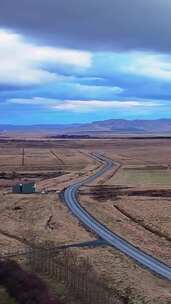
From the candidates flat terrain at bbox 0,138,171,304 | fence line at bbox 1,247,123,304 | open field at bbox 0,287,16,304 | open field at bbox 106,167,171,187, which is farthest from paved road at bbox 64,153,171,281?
open field at bbox 106,167,171,187

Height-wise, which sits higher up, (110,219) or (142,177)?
(142,177)

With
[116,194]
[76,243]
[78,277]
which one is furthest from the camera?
[116,194]

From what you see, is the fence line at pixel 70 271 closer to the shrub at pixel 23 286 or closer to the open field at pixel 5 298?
the shrub at pixel 23 286

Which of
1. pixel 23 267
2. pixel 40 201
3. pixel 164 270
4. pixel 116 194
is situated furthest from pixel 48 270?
pixel 116 194

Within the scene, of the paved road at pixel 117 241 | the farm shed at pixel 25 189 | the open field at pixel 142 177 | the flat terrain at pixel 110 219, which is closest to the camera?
the flat terrain at pixel 110 219

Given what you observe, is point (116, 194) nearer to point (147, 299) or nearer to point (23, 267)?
point (23, 267)

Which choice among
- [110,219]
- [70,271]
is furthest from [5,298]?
[110,219]

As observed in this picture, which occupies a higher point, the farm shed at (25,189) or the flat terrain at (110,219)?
the farm shed at (25,189)

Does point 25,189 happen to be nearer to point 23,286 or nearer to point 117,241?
point 117,241

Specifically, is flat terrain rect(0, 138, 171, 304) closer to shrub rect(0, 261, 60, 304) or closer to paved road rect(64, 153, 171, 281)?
paved road rect(64, 153, 171, 281)

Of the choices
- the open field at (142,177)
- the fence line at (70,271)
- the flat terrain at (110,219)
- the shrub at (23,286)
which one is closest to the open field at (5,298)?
the shrub at (23,286)

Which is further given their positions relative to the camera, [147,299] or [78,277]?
[78,277]
